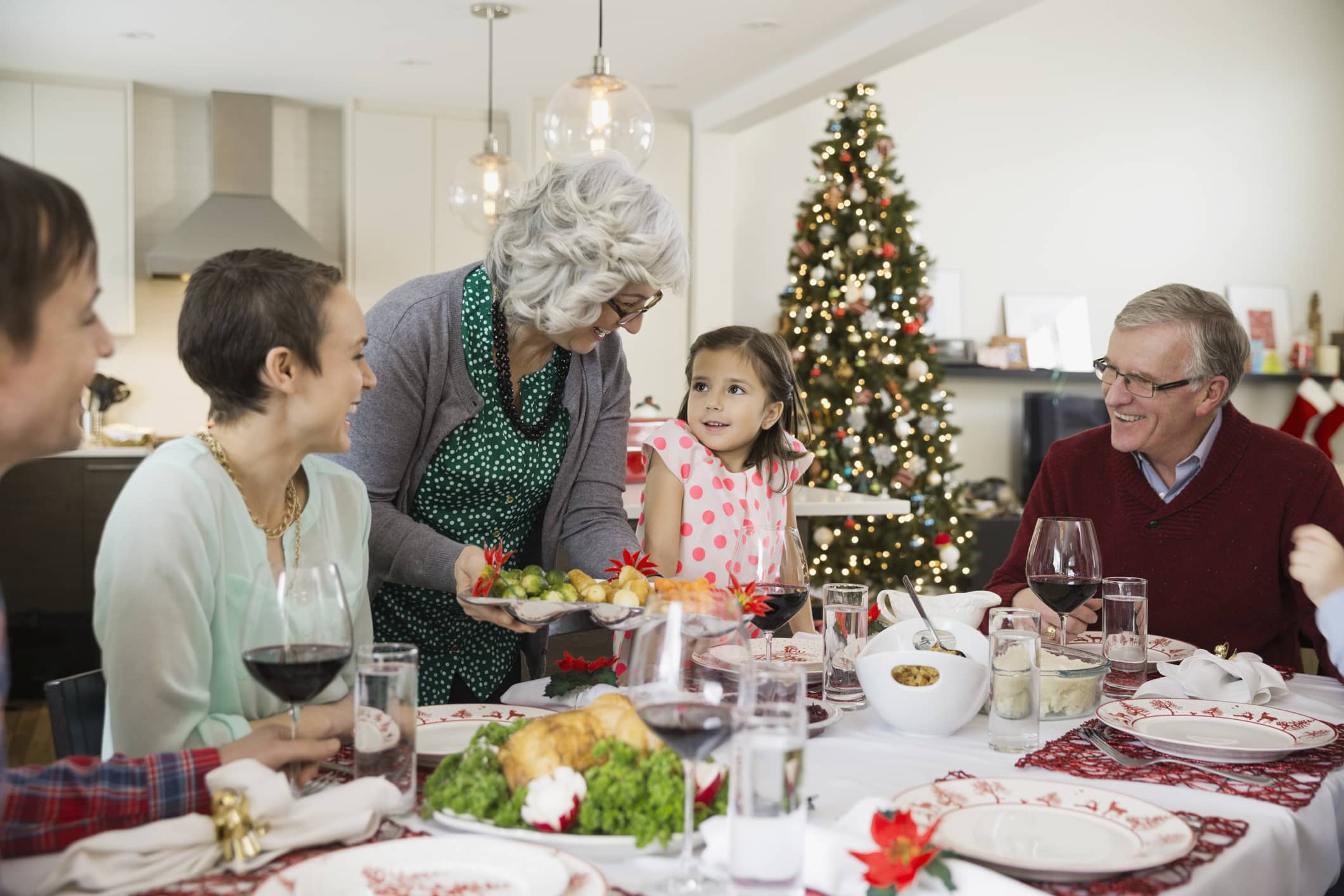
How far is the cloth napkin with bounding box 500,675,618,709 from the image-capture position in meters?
1.54

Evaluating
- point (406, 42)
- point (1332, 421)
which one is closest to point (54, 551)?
point (406, 42)

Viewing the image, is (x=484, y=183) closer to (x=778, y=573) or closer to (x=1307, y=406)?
(x=778, y=573)

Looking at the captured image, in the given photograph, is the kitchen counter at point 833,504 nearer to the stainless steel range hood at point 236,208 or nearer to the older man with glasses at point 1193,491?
the older man with glasses at point 1193,491

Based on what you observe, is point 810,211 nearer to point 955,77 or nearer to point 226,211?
point 955,77

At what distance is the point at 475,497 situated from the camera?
1.97 m

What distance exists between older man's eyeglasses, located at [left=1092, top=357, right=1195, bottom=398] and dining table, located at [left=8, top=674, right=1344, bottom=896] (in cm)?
85

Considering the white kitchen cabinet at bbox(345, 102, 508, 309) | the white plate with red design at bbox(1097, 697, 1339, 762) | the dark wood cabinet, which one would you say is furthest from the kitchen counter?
the white kitchen cabinet at bbox(345, 102, 508, 309)

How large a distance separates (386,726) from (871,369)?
5.20 m

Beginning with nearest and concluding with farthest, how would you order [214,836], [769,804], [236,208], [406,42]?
1. [769,804]
2. [214,836]
3. [406,42]
4. [236,208]

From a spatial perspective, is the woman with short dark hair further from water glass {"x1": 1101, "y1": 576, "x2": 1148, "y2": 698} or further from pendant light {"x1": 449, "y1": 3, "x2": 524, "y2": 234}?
pendant light {"x1": 449, "y1": 3, "x2": 524, "y2": 234}

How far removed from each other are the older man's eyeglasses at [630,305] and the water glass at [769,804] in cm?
103

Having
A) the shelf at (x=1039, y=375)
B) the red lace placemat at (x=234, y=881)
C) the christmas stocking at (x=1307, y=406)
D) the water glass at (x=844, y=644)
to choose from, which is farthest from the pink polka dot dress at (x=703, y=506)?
the christmas stocking at (x=1307, y=406)

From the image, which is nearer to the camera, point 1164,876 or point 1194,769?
point 1164,876

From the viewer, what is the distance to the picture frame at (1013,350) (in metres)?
7.43
